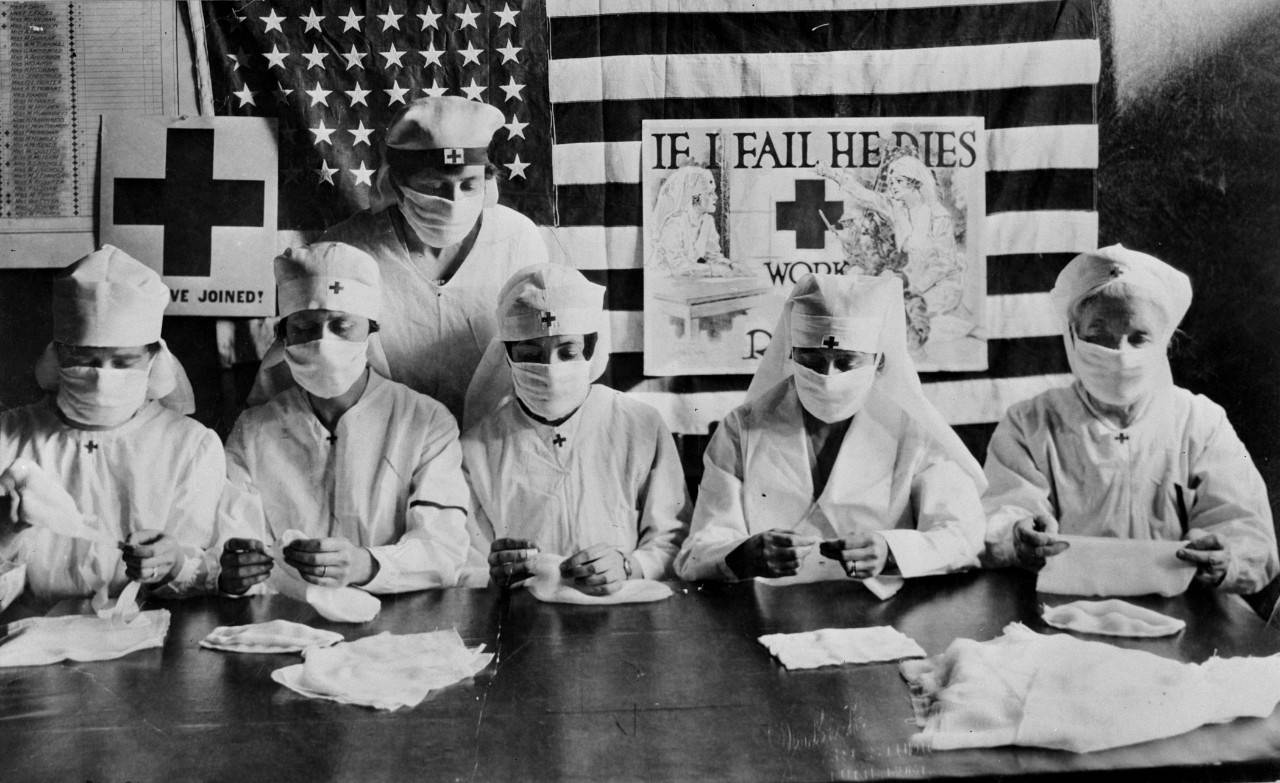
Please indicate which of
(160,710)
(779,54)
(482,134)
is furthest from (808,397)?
(160,710)

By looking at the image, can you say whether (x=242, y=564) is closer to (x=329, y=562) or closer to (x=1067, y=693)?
(x=329, y=562)

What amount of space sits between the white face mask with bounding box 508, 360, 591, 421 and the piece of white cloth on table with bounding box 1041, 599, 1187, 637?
1390mm

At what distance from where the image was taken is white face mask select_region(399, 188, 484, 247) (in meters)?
3.00

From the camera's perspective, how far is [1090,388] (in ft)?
9.98

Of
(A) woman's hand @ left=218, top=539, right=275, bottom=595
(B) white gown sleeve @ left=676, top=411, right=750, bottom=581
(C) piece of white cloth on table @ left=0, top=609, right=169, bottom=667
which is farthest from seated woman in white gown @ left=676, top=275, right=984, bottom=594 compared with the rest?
(C) piece of white cloth on table @ left=0, top=609, right=169, bottom=667

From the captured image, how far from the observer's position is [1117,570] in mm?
2941

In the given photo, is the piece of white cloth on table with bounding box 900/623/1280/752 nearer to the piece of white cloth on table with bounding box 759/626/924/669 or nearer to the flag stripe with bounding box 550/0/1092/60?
the piece of white cloth on table with bounding box 759/626/924/669

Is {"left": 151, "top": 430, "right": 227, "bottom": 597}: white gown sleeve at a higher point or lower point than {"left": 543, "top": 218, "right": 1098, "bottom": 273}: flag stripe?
lower

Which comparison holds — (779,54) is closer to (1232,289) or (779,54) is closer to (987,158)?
(987,158)

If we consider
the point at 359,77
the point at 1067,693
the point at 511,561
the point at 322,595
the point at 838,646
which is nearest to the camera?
the point at 1067,693

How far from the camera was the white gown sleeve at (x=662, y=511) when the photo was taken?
9.71 feet

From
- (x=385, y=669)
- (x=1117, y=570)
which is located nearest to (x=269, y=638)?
(x=385, y=669)

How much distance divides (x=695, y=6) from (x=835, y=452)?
135 centimetres

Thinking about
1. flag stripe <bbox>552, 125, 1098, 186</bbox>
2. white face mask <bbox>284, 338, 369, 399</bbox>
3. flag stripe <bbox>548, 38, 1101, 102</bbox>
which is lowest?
white face mask <bbox>284, 338, 369, 399</bbox>
